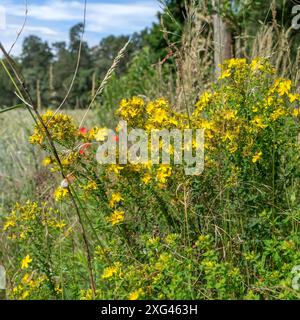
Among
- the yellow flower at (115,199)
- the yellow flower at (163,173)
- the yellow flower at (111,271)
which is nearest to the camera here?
the yellow flower at (111,271)

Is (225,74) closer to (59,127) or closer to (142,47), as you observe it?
(59,127)

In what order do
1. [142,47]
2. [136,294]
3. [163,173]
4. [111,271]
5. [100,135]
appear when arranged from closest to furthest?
[136,294] → [111,271] → [163,173] → [100,135] → [142,47]

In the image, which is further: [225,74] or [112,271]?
[225,74]

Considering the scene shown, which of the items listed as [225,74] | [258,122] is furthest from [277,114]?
[225,74]

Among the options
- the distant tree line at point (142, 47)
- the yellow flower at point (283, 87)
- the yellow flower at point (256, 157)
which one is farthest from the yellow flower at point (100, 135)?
the distant tree line at point (142, 47)

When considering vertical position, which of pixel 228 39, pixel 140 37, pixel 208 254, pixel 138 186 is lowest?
pixel 208 254

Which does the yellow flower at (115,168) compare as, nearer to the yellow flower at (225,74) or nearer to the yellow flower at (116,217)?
the yellow flower at (116,217)

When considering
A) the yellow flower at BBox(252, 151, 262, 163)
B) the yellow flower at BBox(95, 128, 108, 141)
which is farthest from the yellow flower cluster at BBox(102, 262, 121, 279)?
the yellow flower at BBox(252, 151, 262, 163)

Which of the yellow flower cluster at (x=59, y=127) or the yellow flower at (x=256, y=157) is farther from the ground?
the yellow flower cluster at (x=59, y=127)

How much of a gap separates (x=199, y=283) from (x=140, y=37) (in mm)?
10131

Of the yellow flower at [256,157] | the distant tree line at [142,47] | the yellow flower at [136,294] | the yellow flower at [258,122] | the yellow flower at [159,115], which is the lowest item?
the yellow flower at [136,294]

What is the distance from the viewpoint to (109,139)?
2.05 m

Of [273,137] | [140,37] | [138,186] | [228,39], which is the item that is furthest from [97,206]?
[140,37]
